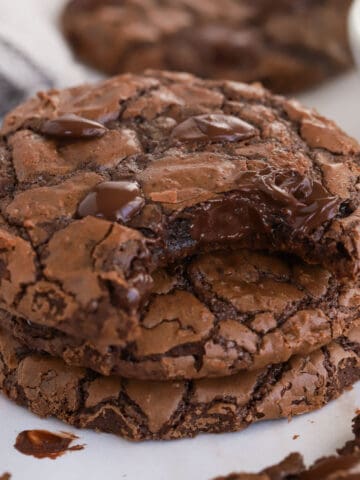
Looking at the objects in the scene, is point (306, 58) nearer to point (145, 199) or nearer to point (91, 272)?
point (145, 199)

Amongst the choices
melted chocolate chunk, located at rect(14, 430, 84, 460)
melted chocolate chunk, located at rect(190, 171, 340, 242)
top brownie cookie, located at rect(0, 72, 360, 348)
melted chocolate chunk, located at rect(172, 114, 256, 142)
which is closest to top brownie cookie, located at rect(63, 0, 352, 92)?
top brownie cookie, located at rect(0, 72, 360, 348)

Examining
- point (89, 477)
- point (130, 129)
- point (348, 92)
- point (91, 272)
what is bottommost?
point (89, 477)

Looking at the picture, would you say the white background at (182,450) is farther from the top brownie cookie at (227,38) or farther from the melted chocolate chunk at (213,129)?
the top brownie cookie at (227,38)

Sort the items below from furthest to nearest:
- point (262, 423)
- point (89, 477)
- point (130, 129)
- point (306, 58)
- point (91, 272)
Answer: point (306, 58) < point (130, 129) < point (262, 423) < point (89, 477) < point (91, 272)

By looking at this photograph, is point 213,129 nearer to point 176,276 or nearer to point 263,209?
point 263,209

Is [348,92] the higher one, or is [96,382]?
[348,92]

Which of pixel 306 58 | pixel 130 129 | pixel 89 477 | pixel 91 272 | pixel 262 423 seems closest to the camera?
pixel 91 272

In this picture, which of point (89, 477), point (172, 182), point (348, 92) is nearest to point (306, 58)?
point (348, 92)
